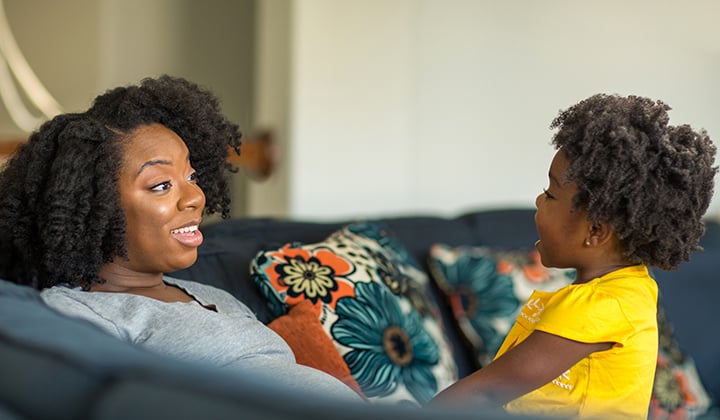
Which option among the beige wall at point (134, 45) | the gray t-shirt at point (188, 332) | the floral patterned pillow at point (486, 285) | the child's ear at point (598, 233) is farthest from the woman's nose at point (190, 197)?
the beige wall at point (134, 45)

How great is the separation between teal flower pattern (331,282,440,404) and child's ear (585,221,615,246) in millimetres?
638

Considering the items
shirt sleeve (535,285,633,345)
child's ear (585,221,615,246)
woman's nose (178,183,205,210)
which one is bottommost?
shirt sleeve (535,285,633,345)

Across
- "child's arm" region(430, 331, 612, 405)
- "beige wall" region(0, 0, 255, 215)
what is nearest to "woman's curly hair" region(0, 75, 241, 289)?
"child's arm" region(430, 331, 612, 405)

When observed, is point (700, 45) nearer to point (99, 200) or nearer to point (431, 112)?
point (431, 112)

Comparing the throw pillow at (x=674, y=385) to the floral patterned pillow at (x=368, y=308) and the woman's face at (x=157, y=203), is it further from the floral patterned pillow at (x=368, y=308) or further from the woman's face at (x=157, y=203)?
the woman's face at (x=157, y=203)

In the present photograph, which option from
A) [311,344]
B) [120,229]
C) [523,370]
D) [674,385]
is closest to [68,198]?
[120,229]

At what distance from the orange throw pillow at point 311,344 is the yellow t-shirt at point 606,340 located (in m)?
0.42

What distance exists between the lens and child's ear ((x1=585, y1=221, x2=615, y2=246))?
5.19ft

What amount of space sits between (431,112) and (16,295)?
293cm

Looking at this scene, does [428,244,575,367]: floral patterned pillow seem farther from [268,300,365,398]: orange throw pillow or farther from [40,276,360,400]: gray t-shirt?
[40,276,360,400]: gray t-shirt

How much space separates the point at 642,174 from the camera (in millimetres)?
1509

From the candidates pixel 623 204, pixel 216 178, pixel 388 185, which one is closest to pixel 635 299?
pixel 623 204

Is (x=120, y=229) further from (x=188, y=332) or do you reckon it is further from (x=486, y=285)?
(x=486, y=285)

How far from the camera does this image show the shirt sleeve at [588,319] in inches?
59.1
